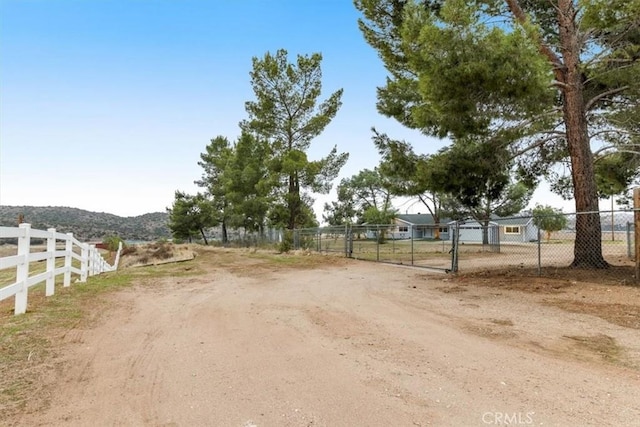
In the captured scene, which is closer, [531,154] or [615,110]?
[615,110]

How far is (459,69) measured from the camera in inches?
315

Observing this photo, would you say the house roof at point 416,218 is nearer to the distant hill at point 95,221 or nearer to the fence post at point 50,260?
the distant hill at point 95,221

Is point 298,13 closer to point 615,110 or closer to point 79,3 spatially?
point 79,3

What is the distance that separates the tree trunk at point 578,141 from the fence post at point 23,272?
37.6ft

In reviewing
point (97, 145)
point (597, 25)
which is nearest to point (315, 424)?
point (597, 25)

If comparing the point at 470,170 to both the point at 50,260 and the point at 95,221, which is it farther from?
the point at 95,221

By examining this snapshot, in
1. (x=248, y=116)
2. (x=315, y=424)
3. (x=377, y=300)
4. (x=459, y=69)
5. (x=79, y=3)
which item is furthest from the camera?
(x=248, y=116)

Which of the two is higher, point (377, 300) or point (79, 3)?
point (79, 3)

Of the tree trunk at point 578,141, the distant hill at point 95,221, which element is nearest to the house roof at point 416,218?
the distant hill at point 95,221

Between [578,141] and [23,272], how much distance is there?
1192 cm

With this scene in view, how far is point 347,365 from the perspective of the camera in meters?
3.75

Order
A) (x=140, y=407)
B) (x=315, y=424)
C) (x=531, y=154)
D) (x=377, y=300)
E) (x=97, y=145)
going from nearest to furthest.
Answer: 1. (x=315, y=424)
2. (x=140, y=407)
3. (x=377, y=300)
4. (x=531, y=154)
5. (x=97, y=145)

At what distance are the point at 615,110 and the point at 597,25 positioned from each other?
443 centimetres

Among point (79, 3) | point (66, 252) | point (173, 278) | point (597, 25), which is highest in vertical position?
point (79, 3)
